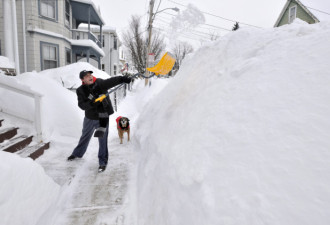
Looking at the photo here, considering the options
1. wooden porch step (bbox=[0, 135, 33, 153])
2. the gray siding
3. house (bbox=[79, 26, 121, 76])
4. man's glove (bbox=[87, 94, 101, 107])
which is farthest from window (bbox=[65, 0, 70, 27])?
the gray siding

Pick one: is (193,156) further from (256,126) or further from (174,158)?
(256,126)

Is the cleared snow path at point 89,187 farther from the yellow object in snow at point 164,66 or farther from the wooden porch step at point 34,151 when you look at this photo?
the yellow object in snow at point 164,66

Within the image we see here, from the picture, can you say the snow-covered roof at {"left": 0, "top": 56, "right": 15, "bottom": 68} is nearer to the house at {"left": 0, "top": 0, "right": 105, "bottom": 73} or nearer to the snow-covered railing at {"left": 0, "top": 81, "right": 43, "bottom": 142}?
the house at {"left": 0, "top": 0, "right": 105, "bottom": 73}

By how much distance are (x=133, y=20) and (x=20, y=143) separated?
84.9ft

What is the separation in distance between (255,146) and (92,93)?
2894 mm

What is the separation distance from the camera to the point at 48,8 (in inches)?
395

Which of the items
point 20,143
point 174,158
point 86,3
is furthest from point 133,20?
point 174,158

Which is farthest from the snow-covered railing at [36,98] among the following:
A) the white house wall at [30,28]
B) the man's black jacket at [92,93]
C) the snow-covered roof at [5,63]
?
the white house wall at [30,28]

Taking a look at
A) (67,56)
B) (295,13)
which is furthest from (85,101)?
(295,13)

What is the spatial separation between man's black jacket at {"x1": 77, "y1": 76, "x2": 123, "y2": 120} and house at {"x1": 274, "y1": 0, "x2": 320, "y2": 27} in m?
18.6

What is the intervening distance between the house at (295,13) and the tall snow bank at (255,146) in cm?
1770

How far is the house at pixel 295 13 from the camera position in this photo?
16.0 metres

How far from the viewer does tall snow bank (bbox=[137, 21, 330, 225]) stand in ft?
3.78

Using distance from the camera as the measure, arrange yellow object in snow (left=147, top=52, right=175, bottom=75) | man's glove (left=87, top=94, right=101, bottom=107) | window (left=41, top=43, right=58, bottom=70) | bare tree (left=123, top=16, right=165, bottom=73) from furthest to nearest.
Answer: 1. bare tree (left=123, top=16, right=165, bottom=73)
2. window (left=41, top=43, right=58, bottom=70)
3. yellow object in snow (left=147, top=52, right=175, bottom=75)
4. man's glove (left=87, top=94, right=101, bottom=107)
